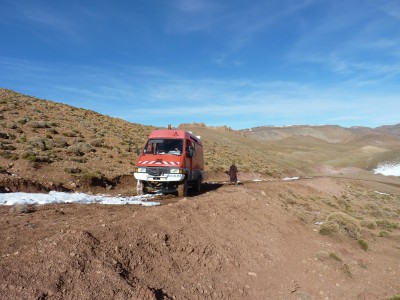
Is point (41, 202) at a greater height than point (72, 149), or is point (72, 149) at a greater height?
point (72, 149)

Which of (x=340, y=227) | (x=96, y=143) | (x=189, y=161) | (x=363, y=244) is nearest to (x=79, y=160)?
(x=96, y=143)

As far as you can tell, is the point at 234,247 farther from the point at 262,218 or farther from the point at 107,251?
the point at 107,251

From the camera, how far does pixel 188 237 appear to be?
892 centimetres

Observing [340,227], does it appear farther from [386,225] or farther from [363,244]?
[386,225]

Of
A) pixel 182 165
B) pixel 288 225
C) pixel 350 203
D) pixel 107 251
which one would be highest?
pixel 182 165

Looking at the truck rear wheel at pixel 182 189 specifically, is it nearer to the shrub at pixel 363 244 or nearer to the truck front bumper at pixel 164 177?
the truck front bumper at pixel 164 177

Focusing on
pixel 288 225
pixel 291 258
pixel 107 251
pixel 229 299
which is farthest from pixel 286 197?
pixel 107 251

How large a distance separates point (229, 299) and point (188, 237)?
215 cm

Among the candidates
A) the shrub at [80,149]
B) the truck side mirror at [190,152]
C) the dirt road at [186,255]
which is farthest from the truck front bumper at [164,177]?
the shrub at [80,149]

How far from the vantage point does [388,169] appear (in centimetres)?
7869

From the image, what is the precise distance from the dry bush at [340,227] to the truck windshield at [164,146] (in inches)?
278

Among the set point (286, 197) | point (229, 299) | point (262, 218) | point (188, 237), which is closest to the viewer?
point (229, 299)

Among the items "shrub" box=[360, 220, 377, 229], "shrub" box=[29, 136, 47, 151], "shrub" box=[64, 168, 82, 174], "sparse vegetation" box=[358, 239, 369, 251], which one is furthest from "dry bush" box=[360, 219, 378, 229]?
"shrub" box=[29, 136, 47, 151]

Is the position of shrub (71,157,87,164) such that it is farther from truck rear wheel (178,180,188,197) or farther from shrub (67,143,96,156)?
truck rear wheel (178,180,188,197)
